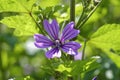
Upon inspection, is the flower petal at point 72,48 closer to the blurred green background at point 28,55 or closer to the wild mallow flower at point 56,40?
the wild mallow flower at point 56,40

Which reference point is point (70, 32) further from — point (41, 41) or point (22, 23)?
point (22, 23)

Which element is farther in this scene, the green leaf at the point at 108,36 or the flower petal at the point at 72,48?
the green leaf at the point at 108,36

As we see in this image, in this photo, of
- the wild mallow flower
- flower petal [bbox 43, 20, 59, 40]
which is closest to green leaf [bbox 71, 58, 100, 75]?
the wild mallow flower

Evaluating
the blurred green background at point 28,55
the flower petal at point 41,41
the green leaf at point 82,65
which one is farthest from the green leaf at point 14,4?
the blurred green background at point 28,55

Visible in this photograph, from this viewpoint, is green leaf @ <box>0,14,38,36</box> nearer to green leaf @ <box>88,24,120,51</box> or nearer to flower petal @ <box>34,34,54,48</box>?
flower petal @ <box>34,34,54,48</box>

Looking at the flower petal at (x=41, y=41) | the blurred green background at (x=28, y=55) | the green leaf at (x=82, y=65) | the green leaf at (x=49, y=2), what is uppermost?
the green leaf at (x=49, y=2)

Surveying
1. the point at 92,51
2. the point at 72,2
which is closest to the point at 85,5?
the point at 72,2

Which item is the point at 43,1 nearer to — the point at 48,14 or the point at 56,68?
the point at 48,14
